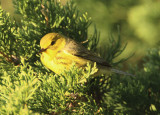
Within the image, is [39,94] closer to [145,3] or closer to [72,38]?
[72,38]

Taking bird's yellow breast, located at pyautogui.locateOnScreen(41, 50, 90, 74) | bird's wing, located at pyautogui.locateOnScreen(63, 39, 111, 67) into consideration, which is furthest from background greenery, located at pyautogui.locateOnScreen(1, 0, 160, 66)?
bird's yellow breast, located at pyautogui.locateOnScreen(41, 50, 90, 74)

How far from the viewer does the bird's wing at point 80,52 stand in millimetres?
2112

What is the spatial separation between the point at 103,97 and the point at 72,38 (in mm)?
641

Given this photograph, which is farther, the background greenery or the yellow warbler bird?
the background greenery

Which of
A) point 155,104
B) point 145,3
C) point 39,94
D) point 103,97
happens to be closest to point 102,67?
point 103,97

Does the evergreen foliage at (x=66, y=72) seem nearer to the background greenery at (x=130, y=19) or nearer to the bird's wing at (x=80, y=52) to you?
the bird's wing at (x=80, y=52)

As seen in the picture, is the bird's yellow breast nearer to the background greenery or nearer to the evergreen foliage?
the evergreen foliage

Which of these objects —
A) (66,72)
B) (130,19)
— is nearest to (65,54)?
(66,72)

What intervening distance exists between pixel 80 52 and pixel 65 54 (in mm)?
157

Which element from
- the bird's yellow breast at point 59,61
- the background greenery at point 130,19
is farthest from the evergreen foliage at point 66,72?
the background greenery at point 130,19

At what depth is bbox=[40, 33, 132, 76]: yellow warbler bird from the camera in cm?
195

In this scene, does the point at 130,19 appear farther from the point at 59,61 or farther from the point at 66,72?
the point at 66,72

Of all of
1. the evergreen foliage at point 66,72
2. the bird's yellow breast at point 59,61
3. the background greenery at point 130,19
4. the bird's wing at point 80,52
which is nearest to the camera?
the evergreen foliage at point 66,72

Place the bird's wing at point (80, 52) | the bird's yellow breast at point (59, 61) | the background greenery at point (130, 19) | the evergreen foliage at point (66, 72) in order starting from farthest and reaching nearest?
the background greenery at point (130, 19) < the bird's wing at point (80, 52) < the bird's yellow breast at point (59, 61) < the evergreen foliage at point (66, 72)
